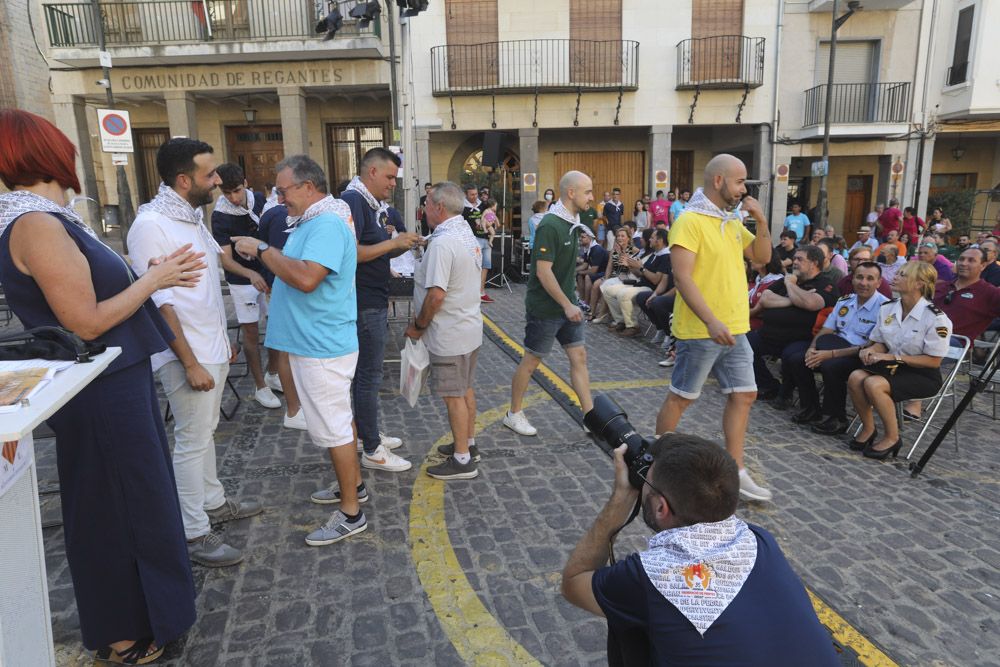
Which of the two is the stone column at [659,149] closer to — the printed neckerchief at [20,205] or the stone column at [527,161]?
the stone column at [527,161]

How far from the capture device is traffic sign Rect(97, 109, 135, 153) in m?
10.5

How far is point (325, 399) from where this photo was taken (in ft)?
10.4

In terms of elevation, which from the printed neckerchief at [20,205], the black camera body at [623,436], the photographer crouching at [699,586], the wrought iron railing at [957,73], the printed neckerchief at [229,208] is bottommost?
the photographer crouching at [699,586]

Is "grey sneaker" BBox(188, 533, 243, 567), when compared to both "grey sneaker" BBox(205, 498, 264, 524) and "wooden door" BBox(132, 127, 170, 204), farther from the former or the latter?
"wooden door" BBox(132, 127, 170, 204)

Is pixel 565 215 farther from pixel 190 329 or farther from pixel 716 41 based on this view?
pixel 716 41

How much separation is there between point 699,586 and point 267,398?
476cm

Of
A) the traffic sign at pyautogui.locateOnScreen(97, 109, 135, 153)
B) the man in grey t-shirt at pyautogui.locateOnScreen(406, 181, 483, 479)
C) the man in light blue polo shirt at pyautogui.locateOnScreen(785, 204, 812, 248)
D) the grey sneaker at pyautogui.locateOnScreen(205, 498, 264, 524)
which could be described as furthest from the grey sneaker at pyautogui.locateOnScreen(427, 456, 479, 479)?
the man in light blue polo shirt at pyautogui.locateOnScreen(785, 204, 812, 248)

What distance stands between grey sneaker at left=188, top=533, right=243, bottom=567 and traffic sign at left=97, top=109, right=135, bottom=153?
970 cm

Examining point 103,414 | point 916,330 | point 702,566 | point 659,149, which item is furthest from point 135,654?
point 659,149

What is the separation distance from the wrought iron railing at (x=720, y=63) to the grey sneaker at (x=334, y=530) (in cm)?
1818

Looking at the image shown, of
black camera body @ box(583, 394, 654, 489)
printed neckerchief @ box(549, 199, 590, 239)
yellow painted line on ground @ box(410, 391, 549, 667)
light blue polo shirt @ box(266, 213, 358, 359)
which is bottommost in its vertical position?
yellow painted line on ground @ box(410, 391, 549, 667)

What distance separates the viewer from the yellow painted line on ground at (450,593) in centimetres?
251

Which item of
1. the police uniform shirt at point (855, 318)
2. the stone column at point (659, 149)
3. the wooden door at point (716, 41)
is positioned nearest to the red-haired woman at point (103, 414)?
the police uniform shirt at point (855, 318)

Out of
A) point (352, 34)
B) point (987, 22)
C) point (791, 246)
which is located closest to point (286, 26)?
point (352, 34)
